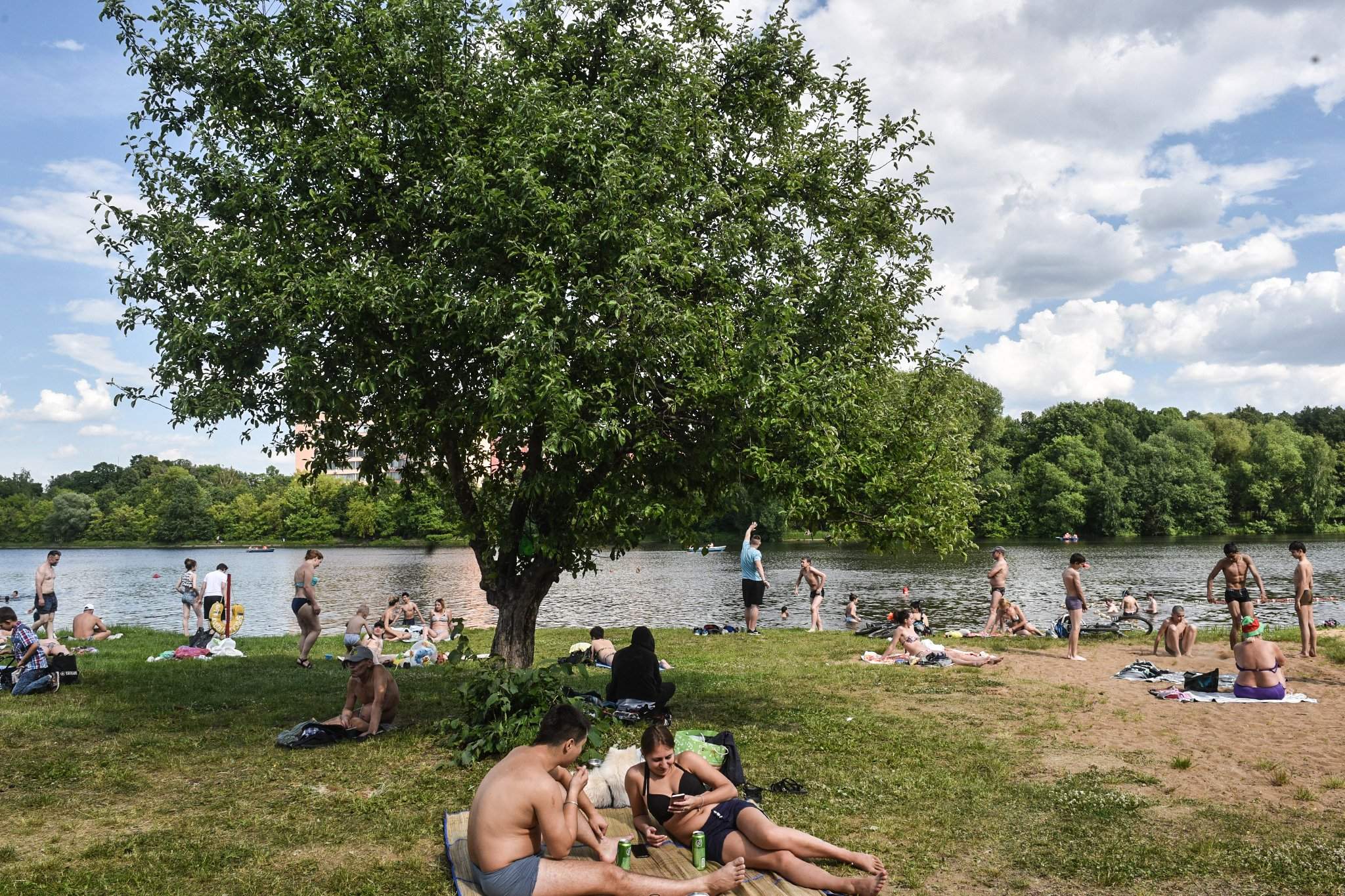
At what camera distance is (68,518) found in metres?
126

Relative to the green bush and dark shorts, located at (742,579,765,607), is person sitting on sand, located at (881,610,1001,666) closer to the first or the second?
dark shorts, located at (742,579,765,607)

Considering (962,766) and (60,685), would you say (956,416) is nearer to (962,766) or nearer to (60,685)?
(962,766)

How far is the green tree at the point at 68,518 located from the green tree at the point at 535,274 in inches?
5366

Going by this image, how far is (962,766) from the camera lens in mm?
9945

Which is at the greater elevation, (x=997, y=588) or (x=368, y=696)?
(x=997, y=588)

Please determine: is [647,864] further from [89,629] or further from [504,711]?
[89,629]

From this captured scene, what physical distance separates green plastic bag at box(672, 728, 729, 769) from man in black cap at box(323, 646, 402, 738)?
4.09m

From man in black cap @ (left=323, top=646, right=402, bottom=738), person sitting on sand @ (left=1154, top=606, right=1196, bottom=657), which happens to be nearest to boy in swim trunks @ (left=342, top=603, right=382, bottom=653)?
man in black cap @ (left=323, top=646, right=402, bottom=738)

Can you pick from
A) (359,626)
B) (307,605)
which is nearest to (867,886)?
(307,605)

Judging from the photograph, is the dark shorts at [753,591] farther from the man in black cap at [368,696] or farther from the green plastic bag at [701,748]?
the green plastic bag at [701,748]

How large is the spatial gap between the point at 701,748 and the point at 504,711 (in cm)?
253

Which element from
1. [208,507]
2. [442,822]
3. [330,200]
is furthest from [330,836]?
[208,507]

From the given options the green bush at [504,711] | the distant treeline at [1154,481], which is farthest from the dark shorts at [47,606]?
the distant treeline at [1154,481]

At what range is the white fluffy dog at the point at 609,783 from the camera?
8.33 metres
